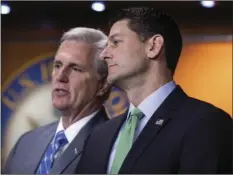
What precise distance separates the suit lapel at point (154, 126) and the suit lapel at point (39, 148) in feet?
1.28

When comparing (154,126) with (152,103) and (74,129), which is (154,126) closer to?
(152,103)

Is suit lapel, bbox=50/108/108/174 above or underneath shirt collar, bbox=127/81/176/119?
underneath

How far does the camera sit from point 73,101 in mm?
2305

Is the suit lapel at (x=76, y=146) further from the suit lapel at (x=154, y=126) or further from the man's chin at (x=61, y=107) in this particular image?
the suit lapel at (x=154, y=126)

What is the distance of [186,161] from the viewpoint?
199 cm

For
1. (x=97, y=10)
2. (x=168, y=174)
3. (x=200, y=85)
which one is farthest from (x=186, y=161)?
(x=97, y=10)

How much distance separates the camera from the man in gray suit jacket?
2.29 m

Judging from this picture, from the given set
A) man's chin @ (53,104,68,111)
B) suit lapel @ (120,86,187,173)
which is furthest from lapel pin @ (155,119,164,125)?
man's chin @ (53,104,68,111)

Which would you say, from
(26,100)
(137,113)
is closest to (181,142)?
(137,113)

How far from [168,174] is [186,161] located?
88mm

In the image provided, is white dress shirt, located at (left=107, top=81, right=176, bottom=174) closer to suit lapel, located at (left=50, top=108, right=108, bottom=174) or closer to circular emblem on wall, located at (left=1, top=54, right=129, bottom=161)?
suit lapel, located at (left=50, top=108, right=108, bottom=174)

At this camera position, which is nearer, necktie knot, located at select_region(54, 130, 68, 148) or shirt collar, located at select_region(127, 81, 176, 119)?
shirt collar, located at select_region(127, 81, 176, 119)

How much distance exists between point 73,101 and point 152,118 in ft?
1.21

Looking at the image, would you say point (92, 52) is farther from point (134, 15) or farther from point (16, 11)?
point (16, 11)
